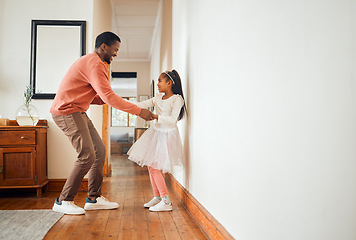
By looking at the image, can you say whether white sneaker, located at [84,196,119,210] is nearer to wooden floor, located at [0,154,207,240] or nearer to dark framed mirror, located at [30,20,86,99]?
wooden floor, located at [0,154,207,240]

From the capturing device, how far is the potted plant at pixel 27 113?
3.58m

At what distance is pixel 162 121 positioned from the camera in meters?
2.64

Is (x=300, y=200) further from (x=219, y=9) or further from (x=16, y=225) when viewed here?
(x=16, y=225)

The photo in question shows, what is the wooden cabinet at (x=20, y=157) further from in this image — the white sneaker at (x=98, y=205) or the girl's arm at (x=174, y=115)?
the girl's arm at (x=174, y=115)

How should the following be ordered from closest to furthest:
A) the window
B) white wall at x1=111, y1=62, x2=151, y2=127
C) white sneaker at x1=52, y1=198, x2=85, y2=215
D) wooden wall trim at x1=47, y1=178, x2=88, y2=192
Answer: white sneaker at x1=52, y1=198, x2=85, y2=215 < wooden wall trim at x1=47, y1=178, x2=88, y2=192 < white wall at x1=111, y1=62, x2=151, y2=127 < the window

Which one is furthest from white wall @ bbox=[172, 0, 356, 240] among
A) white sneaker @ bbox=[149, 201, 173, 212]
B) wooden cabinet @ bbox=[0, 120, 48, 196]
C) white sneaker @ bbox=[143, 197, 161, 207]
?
wooden cabinet @ bbox=[0, 120, 48, 196]

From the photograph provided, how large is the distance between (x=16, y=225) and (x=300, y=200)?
1.90 meters

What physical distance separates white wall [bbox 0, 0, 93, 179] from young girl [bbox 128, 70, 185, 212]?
1416 mm

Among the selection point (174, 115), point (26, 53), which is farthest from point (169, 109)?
point (26, 53)

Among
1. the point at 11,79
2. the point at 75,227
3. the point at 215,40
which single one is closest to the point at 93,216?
the point at 75,227

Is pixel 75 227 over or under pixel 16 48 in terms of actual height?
under

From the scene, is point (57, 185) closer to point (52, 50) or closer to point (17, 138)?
point (17, 138)

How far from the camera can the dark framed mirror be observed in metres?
3.90

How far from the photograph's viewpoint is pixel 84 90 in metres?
2.68
